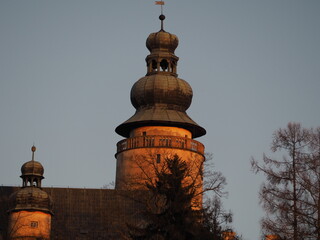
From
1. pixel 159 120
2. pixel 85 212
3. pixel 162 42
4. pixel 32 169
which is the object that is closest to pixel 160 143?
pixel 159 120

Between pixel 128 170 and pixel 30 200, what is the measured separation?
33.4ft

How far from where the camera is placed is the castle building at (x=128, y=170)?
5603 cm

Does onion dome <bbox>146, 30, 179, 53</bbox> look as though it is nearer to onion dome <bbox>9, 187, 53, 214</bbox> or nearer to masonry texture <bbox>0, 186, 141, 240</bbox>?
masonry texture <bbox>0, 186, 141, 240</bbox>

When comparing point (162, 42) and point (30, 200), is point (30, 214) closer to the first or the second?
point (30, 200)

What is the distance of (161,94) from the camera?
2645 inches

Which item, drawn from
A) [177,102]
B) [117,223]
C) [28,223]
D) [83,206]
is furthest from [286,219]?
[177,102]

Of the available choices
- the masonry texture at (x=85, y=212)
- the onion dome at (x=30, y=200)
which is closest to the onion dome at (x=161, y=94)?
the masonry texture at (x=85, y=212)

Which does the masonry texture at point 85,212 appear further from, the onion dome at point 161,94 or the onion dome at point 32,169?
the onion dome at point 161,94

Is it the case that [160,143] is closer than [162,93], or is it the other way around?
[160,143]

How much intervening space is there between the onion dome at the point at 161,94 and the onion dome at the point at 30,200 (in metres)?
11.6

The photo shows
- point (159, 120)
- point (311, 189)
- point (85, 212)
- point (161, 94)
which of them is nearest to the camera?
point (311, 189)

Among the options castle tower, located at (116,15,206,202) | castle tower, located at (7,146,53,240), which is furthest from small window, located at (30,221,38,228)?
castle tower, located at (116,15,206,202)

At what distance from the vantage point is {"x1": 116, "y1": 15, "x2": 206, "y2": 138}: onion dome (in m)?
65.9

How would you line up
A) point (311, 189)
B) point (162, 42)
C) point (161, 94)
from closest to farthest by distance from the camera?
point (311, 189)
point (161, 94)
point (162, 42)
